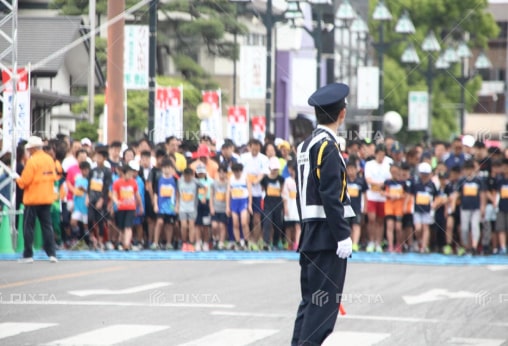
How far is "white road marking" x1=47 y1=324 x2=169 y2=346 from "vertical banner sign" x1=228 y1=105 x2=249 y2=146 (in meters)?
21.0

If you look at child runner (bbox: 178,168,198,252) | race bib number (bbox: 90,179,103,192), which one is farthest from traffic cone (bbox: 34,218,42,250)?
child runner (bbox: 178,168,198,252)

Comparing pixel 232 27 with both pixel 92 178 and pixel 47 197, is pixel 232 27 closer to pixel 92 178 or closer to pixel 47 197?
pixel 92 178

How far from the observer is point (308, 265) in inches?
309

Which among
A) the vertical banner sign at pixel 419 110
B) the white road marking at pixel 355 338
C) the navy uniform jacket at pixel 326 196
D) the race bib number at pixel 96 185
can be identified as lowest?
the white road marking at pixel 355 338

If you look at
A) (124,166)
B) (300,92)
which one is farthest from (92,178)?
(300,92)

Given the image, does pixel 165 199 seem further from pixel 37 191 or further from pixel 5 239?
pixel 37 191

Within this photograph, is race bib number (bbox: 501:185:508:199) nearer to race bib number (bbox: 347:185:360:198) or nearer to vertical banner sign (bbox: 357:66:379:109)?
race bib number (bbox: 347:185:360:198)

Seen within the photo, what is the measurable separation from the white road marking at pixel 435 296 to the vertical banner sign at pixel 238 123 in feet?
58.0

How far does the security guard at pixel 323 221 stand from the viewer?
25.1ft

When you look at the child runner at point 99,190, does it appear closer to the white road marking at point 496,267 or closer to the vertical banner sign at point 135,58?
the vertical banner sign at point 135,58

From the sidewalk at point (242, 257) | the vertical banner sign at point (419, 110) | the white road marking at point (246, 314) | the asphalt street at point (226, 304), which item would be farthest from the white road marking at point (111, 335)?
the vertical banner sign at point (419, 110)

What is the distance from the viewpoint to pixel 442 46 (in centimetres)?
6319

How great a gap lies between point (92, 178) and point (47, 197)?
3115 millimetres

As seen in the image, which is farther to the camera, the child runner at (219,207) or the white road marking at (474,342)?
the child runner at (219,207)
